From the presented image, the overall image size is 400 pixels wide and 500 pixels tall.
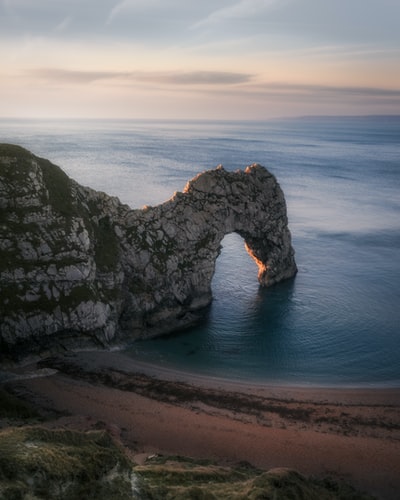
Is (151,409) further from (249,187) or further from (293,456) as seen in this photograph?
(249,187)

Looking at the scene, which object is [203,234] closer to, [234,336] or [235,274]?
[234,336]

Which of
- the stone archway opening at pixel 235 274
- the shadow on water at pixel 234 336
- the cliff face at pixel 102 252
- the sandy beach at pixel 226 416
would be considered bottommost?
the sandy beach at pixel 226 416

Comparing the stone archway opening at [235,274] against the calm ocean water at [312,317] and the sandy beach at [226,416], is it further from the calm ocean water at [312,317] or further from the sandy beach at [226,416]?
the sandy beach at [226,416]

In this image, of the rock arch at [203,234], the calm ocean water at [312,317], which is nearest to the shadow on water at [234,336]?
the calm ocean water at [312,317]

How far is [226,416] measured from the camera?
39.6m

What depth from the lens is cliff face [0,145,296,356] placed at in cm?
4541

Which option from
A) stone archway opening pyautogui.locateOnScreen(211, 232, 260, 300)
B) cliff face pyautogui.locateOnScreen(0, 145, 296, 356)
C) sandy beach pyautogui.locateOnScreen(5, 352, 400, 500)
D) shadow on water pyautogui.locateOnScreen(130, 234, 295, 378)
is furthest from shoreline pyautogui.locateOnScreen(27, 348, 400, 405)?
stone archway opening pyautogui.locateOnScreen(211, 232, 260, 300)

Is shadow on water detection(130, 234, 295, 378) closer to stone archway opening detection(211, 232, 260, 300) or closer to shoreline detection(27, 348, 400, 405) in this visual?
stone archway opening detection(211, 232, 260, 300)

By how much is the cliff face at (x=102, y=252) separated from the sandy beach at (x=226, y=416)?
3989 mm

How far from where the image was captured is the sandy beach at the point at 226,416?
3444cm

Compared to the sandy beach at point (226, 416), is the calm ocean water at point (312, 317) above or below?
above

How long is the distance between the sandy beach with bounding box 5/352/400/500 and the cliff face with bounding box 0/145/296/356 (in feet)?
13.1

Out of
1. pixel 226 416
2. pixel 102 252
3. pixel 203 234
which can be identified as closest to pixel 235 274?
pixel 203 234

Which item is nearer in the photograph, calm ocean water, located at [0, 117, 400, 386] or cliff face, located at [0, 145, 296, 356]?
cliff face, located at [0, 145, 296, 356]
